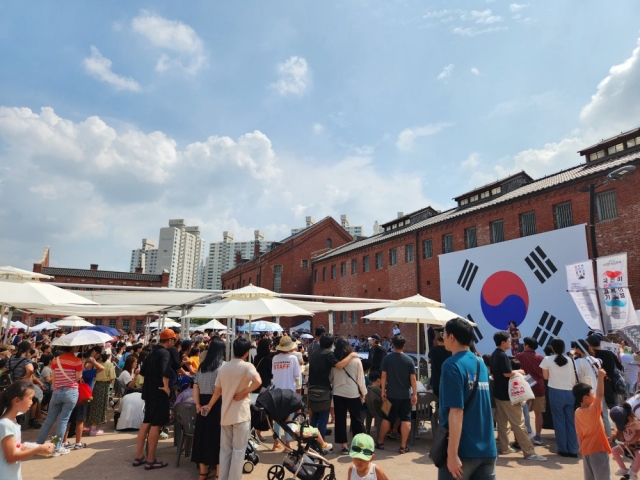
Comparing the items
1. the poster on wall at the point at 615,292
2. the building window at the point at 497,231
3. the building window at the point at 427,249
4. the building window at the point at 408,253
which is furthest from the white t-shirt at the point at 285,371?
the building window at the point at 408,253

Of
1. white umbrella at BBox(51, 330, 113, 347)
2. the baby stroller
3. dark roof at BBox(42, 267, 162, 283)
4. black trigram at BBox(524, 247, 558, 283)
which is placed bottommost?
the baby stroller

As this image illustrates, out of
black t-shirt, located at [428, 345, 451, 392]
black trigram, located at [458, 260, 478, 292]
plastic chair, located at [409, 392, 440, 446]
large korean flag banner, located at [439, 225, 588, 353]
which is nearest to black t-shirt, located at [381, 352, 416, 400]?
black t-shirt, located at [428, 345, 451, 392]

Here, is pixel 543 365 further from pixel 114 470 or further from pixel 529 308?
pixel 529 308

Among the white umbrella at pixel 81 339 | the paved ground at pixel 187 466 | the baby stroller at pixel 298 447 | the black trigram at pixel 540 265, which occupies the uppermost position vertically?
the black trigram at pixel 540 265

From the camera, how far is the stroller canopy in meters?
4.99

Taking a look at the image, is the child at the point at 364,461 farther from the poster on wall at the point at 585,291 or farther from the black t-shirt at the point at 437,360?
the poster on wall at the point at 585,291

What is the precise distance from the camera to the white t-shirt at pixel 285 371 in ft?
20.7

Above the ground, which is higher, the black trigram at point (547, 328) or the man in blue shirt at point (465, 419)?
the black trigram at point (547, 328)

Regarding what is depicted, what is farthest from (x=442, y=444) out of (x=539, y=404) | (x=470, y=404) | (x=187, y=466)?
(x=539, y=404)

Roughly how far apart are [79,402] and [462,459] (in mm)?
5987

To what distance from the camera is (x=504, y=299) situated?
1712 cm

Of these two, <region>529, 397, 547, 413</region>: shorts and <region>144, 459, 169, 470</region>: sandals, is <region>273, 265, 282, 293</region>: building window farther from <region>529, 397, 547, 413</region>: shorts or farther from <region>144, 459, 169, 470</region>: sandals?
<region>144, 459, 169, 470</region>: sandals

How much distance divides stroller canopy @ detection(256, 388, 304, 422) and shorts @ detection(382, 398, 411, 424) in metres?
1.96

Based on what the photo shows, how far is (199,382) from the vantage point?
506cm
